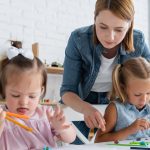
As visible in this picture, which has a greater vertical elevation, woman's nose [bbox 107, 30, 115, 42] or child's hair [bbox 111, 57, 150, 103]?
woman's nose [bbox 107, 30, 115, 42]

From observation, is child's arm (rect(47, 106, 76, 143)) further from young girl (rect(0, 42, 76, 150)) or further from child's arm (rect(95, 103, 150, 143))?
child's arm (rect(95, 103, 150, 143))

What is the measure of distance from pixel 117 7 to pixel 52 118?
408 mm

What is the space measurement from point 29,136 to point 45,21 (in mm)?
1722

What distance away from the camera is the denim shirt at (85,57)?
1.12m

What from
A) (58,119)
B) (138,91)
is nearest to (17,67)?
(58,119)

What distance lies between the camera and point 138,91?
104 cm

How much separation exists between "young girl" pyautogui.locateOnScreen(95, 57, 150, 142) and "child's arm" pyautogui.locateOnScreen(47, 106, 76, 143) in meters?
0.20

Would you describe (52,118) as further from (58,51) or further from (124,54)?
(58,51)

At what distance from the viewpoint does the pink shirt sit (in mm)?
807

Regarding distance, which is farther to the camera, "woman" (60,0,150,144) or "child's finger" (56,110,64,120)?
"woman" (60,0,150,144)

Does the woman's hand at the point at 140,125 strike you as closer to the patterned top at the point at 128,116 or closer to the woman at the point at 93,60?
the patterned top at the point at 128,116

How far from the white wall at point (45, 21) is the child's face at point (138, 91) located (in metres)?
1.37

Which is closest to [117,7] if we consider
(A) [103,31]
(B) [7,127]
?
(A) [103,31]

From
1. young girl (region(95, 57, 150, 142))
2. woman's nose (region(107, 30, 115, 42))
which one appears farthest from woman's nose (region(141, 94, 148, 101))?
woman's nose (region(107, 30, 115, 42))
